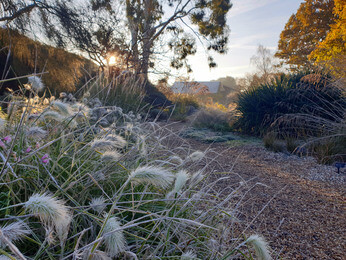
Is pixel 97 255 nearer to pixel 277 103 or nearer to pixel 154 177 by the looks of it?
pixel 154 177

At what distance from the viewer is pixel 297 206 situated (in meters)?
2.47

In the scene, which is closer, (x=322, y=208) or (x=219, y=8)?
(x=322, y=208)

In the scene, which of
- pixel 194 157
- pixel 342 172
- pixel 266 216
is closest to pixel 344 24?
pixel 342 172

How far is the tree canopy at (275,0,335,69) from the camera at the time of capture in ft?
68.6

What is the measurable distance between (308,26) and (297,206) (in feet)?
77.8

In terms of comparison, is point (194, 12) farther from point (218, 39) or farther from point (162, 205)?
point (162, 205)

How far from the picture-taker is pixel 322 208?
8.07ft

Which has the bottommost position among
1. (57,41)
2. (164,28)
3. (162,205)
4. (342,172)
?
(342,172)

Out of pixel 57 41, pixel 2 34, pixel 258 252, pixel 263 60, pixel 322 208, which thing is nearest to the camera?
pixel 258 252

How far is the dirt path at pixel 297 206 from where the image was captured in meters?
1.77

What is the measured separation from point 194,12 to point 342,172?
13.9m

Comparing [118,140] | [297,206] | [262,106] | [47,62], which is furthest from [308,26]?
[118,140]

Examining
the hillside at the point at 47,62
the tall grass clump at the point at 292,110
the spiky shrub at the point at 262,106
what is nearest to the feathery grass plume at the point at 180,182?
the tall grass clump at the point at 292,110

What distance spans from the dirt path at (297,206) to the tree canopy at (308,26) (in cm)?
1867
